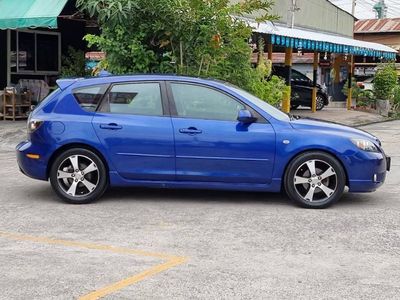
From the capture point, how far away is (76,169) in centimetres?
717

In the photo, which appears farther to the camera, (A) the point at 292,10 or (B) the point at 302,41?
(A) the point at 292,10

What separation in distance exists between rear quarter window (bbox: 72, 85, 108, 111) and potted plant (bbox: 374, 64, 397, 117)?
747 inches

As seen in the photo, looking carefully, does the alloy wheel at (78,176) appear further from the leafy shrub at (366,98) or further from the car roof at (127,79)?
the leafy shrub at (366,98)

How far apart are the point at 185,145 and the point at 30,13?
23.8 feet

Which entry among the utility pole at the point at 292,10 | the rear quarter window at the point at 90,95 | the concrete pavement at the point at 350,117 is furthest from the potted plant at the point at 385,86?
the rear quarter window at the point at 90,95

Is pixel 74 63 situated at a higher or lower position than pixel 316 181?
higher

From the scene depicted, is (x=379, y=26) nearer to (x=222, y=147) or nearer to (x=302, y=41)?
(x=302, y=41)

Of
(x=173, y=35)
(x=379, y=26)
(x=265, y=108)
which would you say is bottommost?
(x=265, y=108)

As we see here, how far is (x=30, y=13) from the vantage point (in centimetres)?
1277

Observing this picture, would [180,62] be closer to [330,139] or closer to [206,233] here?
[330,139]

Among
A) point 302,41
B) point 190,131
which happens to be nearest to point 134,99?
point 190,131

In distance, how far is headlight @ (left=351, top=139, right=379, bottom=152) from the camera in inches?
276

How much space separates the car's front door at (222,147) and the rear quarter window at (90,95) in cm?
96

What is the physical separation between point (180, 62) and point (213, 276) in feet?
20.3
